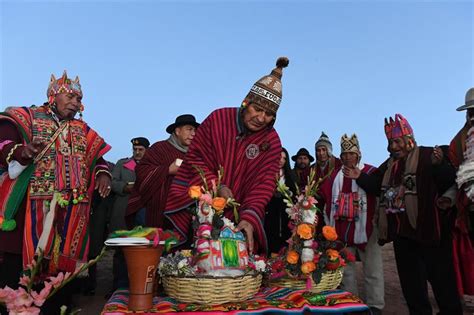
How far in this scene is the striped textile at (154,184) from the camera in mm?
3621

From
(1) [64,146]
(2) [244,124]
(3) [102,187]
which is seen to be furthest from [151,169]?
(2) [244,124]

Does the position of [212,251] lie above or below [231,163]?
below

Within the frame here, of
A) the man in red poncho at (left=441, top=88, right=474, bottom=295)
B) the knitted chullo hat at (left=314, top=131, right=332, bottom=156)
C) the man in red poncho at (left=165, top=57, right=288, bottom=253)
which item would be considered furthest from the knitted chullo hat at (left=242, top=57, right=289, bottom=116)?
the knitted chullo hat at (left=314, top=131, right=332, bottom=156)

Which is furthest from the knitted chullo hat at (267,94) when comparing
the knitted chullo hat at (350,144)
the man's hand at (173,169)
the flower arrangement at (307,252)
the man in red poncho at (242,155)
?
the knitted chullo hat at (350,144)

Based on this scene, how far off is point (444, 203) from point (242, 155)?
1942 mm

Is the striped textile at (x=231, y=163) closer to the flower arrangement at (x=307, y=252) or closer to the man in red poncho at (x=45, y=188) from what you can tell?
the flower arrangement at (x=307, y=252)

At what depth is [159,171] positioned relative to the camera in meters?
3.68

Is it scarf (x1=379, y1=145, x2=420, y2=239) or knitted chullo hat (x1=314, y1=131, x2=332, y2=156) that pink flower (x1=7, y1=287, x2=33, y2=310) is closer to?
scarf (x1=379, y1=145, x2=420, y2=239)

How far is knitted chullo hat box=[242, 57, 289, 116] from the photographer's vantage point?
2.73m

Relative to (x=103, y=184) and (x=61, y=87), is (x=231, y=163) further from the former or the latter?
(x=61, y=87)

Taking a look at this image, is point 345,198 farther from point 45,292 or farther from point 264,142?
point 45,292

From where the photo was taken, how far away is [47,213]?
3.09 meters

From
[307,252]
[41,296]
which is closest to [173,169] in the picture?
[307,252]

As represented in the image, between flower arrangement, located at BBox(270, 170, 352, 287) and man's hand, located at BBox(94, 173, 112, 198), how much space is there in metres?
1.50
